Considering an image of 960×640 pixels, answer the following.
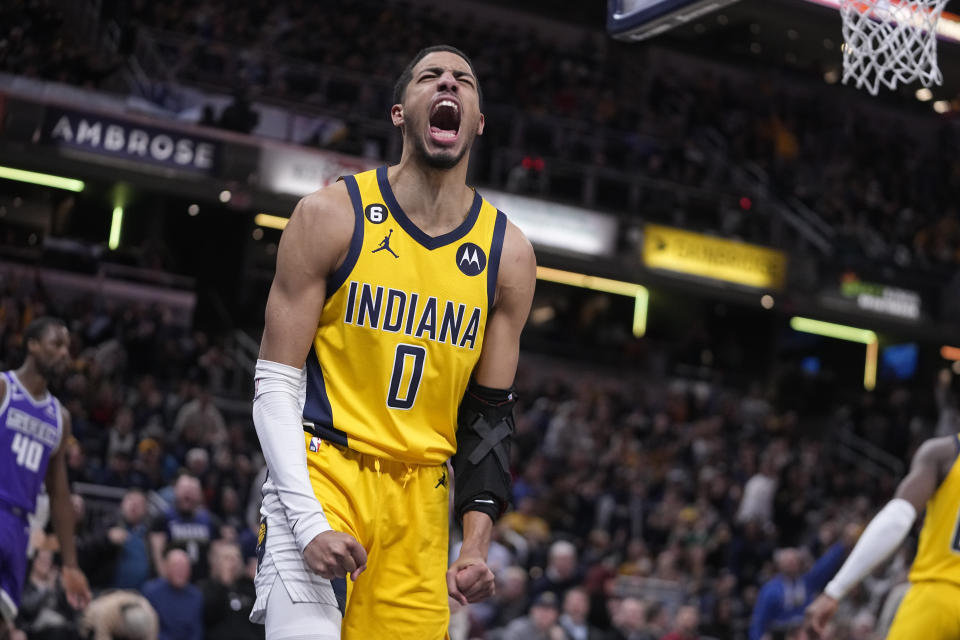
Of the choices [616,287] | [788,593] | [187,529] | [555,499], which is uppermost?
[616,287]

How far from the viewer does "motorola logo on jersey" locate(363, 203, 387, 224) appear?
3689 millimetres

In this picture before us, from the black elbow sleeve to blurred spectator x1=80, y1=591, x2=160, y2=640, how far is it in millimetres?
3195

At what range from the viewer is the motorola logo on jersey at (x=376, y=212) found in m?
3.69

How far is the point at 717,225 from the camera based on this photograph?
77.8ft

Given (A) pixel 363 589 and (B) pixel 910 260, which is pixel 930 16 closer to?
(A) pixel 363 589

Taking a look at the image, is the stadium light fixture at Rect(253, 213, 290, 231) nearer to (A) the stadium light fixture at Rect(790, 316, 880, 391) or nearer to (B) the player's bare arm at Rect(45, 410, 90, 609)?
(A) the stadium light fixture at Rect(790, 316, 880, 391)

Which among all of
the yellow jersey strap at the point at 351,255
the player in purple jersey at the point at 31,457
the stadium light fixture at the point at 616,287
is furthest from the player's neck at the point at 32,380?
the stadium light fixture at the point at 616,287

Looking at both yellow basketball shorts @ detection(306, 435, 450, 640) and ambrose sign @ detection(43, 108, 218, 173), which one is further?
ambrose sign @ detection(43, 108, 218, 173)

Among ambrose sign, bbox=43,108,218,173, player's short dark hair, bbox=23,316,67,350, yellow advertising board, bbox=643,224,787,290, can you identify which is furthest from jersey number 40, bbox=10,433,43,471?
yellow advertising board, bbox=643,224,787,290

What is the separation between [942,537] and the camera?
5.36m

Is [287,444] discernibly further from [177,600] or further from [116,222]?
[116,222]

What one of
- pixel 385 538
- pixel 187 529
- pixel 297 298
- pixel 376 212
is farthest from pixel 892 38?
pixel 187 529

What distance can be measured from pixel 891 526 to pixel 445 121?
2.79 m

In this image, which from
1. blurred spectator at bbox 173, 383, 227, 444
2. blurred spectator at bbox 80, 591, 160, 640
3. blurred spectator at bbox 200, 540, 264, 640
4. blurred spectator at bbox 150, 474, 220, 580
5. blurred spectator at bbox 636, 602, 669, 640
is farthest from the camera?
blurred spectator at bbox 173, 383, 227, 444
